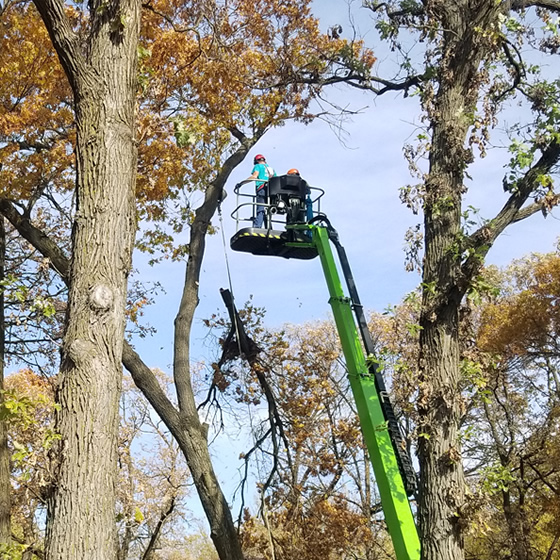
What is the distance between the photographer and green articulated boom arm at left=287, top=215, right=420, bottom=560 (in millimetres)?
7676

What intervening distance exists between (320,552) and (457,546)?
705 cm

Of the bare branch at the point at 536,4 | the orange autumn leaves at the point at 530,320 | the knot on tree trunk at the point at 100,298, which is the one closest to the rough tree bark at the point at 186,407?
the knot on tree trunk at the point at 100,298

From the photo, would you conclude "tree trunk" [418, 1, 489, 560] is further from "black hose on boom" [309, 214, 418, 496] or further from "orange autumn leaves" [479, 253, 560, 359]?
"orange autumn leaves" [479, 253, 560, 359]

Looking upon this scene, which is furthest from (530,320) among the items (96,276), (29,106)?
(96,276)

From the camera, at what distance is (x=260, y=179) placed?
401 inches

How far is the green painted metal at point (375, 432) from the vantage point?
7.64m

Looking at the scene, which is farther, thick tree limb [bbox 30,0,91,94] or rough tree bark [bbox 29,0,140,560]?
thick tree limb [bbox 30,0,91,94]

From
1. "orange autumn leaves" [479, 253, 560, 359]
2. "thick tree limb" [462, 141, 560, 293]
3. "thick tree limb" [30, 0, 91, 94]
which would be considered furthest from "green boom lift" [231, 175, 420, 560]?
"orange autumn leaves" [479, 253, 560, 359]

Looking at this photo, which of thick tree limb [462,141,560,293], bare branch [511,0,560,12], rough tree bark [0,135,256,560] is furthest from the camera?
rough tree bark [0,135,256,560]

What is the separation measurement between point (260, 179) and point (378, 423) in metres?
4.17

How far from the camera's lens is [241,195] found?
394 inches

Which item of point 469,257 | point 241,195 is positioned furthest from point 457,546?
point 241,195

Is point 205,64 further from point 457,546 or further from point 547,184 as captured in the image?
point 457,546

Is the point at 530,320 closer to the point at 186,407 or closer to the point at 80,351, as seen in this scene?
the point at 186,407
